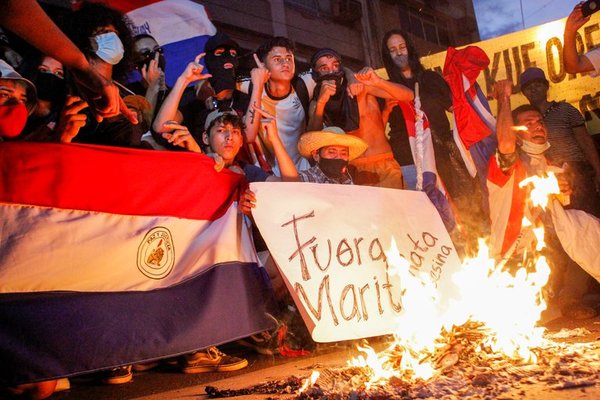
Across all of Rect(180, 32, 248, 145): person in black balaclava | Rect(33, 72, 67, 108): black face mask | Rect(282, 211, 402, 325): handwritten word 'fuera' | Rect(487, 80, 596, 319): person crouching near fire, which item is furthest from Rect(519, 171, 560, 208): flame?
Rect(33, 72, 67, 108): black face mask

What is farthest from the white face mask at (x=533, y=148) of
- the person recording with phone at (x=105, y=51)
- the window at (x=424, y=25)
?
the window at (x=424, y=25)

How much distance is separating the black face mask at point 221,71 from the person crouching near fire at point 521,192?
2858 millimetres

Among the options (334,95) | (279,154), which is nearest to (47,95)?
(279,154)

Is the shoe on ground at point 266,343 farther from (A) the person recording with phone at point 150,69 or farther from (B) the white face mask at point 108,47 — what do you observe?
(B) the white face mask at point 108,47

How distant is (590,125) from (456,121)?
159 cm

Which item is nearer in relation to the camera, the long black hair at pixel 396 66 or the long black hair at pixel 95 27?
the long black hair at pixel 95 27

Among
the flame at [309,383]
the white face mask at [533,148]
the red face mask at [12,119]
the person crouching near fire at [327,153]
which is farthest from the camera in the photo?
the white face mask at [533,148]

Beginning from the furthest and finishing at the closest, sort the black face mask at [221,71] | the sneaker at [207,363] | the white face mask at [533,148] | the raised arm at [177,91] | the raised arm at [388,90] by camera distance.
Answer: the white face mask at [533,148] < the raised arm at [388,90] < the black face mask at [221,71] < the raised arm at [177,91] < the sneaker at [207,363]

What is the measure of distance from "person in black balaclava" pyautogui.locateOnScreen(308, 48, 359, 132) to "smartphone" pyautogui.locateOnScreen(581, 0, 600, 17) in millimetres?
2735

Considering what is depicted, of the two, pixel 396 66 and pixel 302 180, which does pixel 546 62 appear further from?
pixel 302 180

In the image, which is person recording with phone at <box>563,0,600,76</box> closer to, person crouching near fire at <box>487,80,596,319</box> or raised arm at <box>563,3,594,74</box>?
raised arm at <box>563,3,594,74</box>

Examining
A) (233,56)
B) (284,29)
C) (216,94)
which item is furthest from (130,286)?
(284,29)

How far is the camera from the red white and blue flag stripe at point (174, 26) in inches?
231

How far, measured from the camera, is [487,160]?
18.8 ft
